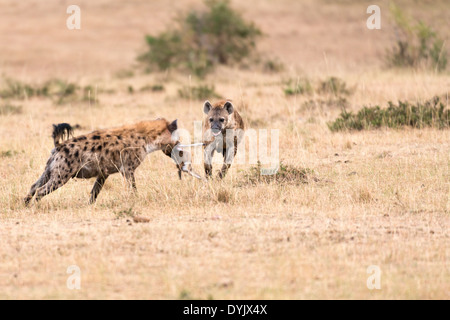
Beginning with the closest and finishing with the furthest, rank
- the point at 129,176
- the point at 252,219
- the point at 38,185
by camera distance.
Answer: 1. the point at 252,219
2. the point at 38,185
3. the point at 129,176

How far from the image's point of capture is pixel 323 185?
837 cm

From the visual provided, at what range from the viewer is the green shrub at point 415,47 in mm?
17984

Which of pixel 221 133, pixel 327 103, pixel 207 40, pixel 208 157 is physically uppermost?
pixel 207 40

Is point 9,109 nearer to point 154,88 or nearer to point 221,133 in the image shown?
point 154,88

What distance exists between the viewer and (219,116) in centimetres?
908

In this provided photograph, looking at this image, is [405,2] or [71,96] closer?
[71,96]

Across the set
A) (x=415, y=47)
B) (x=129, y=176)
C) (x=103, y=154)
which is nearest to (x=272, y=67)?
(x=415, y=47)

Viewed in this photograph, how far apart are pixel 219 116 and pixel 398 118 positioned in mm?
3767

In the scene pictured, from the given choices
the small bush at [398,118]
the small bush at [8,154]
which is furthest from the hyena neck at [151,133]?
the small bush at [398,118]

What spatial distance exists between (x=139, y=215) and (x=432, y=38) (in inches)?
572

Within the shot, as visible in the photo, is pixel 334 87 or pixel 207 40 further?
pixel 207 40
